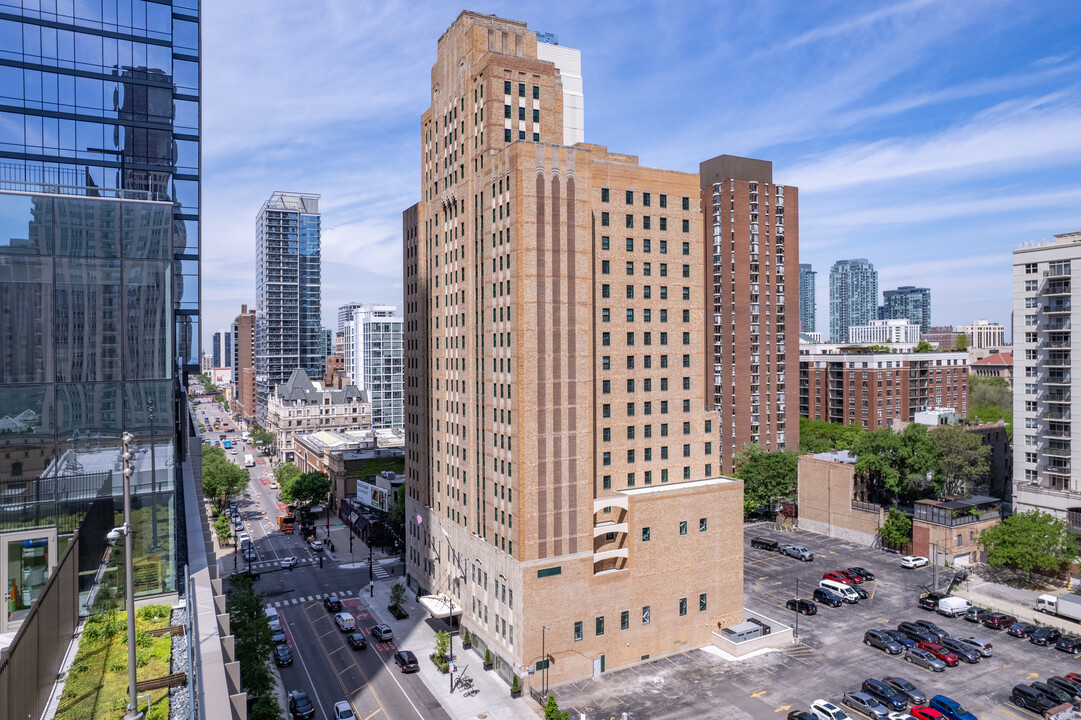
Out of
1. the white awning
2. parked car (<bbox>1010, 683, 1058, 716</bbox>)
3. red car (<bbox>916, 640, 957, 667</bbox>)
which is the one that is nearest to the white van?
red car (<bbox>916, 640, 957, 667</bbox>)

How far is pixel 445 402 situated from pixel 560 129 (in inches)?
1307

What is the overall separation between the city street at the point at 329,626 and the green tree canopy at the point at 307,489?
554cm

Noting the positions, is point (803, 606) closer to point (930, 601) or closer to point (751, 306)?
point (930, 601)

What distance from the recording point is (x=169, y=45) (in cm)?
5572

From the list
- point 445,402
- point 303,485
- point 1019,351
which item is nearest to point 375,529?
point 303,485

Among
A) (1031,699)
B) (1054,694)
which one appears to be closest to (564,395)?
(1031,699)

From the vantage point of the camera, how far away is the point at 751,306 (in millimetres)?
127375

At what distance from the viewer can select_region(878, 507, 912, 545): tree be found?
313 feet

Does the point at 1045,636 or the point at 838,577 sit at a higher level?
the point at 838,577

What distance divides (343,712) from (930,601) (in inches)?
2503

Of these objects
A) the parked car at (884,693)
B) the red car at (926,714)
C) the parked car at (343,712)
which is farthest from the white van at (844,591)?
the parked car at (343,712)

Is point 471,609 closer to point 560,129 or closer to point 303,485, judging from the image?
point 560,129

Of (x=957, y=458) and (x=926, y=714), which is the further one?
(x=957, y=458)

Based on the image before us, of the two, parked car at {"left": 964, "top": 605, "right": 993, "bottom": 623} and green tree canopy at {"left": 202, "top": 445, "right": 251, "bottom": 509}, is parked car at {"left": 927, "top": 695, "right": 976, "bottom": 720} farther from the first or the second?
green tree canopy at {"left": 202, "top": 445, "right": 251, "bottom": 509}
